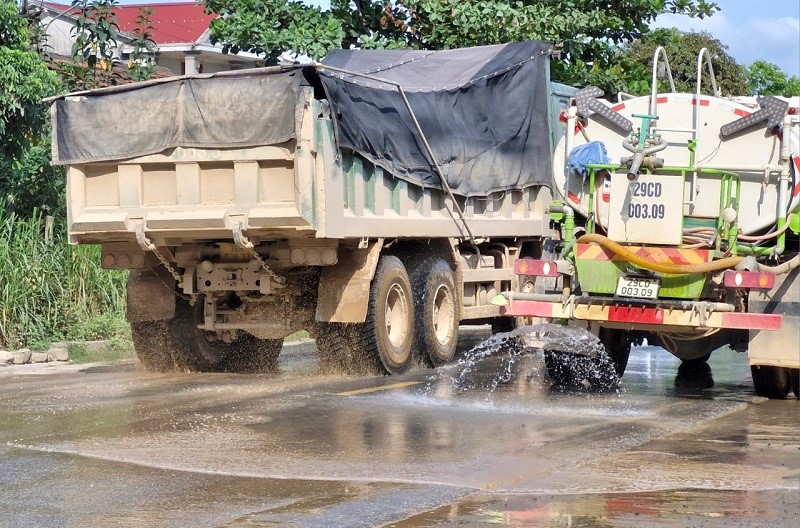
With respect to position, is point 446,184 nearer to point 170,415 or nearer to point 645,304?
point 645,304

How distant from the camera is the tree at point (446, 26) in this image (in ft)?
59.8

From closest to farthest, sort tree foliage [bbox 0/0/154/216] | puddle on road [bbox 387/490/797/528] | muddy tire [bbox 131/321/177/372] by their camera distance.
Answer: puddle on road [bbox 387/490/797/528]
muddy tire [bbox 131/321/177/372]
tree foliage [bbox 0/0/154/216]

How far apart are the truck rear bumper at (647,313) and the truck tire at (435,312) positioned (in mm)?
2421

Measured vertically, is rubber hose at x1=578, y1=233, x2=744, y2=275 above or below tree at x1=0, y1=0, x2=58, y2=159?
below

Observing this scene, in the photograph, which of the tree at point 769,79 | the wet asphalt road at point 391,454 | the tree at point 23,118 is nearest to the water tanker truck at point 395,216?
the wet asphalt road at point 391,454

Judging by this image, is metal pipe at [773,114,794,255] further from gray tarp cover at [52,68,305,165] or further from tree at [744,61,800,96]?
tree at [744,61,800,96]

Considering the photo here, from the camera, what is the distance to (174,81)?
1176 centimetres

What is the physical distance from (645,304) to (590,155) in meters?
1.36

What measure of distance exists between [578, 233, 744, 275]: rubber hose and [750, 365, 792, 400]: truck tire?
1168 mm

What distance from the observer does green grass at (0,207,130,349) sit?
48.5 feet

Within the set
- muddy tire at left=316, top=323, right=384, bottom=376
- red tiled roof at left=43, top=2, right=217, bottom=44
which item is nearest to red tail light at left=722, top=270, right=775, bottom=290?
muddy tire at left=316, top=323, right=384, bottom=376

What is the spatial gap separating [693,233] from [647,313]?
29.1 inches

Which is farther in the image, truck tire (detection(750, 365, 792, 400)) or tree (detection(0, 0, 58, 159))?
tree (detection(0, 0, 58, 159))

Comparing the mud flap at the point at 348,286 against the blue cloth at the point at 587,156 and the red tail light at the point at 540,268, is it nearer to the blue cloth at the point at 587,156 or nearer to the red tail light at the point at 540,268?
the red tail light at the point at 540,268
